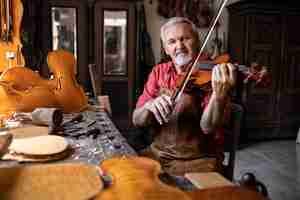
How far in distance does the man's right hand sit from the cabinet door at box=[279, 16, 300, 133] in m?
3.10

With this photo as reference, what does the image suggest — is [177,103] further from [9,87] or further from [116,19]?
[116,19]

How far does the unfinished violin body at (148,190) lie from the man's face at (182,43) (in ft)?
2.41

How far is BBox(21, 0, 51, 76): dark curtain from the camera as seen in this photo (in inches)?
78.5

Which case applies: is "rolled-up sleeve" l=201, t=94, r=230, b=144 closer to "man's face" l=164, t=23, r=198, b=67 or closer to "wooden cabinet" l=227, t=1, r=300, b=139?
"man's face" l=164, t=23, r=198, b=67

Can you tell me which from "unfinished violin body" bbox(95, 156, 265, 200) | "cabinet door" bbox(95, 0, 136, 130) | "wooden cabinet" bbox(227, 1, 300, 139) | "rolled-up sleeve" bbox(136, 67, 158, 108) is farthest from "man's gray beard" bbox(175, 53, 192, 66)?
"wooden cabinet" bbox(227, 1, 300, 139)

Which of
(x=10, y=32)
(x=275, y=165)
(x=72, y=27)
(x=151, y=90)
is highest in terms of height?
(x=72, y=27)

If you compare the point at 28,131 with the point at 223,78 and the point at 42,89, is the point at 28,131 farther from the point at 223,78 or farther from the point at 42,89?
the point at 223,78

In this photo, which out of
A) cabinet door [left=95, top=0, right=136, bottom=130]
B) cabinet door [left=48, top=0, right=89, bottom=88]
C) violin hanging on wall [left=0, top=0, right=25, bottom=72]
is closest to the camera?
violin hanging on wall [left=0, top=0, right=25, bottom=72]

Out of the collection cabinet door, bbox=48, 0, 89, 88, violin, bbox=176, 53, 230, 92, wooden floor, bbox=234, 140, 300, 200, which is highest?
cabinet door, bbox=48, 0, 89, 88

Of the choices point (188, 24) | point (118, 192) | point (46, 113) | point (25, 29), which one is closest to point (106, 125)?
point (46, 113)

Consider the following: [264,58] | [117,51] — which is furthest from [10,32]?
[264,58]

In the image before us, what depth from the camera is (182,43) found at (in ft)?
4.63

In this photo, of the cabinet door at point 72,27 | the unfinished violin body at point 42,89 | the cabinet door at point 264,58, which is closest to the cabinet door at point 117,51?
the cabinet door at point 72,27

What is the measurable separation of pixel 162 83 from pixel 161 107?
0.20m
